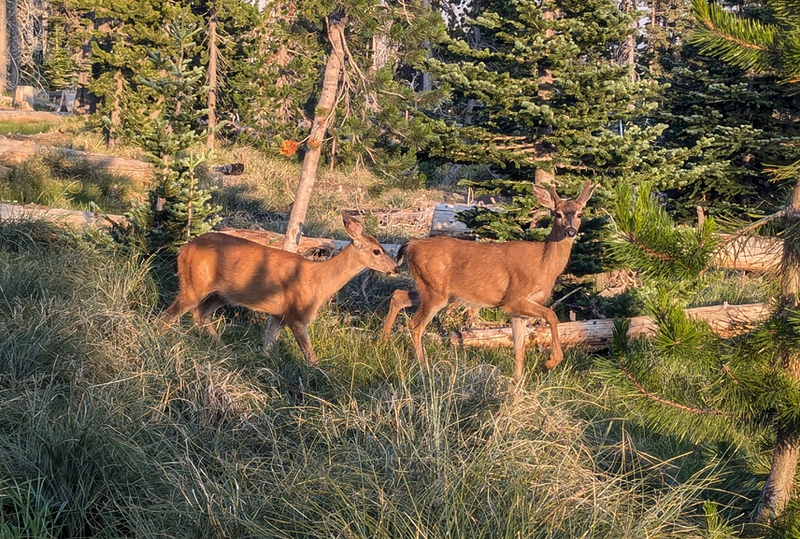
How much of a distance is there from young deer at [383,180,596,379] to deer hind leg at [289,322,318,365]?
0.92 meters

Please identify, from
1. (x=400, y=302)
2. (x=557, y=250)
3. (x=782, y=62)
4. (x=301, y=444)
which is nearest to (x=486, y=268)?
(x=557, y=250)

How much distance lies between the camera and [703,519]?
508 centimetres

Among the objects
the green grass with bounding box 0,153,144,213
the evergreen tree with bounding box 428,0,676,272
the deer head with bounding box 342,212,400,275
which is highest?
the evergreen tree with bounding box 428,0,676,272

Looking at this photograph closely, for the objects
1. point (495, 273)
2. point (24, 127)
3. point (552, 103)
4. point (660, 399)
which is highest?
point (552, 103)

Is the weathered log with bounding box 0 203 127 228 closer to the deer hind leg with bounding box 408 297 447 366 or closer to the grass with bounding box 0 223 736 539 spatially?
the grass with bounding box 0 223 736 539

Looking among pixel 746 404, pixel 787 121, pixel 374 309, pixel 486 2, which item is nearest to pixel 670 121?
pixel 787 121

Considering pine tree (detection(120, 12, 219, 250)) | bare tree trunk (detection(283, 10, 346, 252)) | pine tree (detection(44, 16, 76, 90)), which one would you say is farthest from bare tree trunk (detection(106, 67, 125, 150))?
bare tree trunk (detection(283, 10, 346, 252))

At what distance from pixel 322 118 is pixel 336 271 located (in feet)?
6.21

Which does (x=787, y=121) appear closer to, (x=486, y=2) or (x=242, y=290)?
(x=486, y=2)

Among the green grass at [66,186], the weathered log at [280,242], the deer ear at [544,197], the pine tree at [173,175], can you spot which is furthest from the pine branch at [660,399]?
the green grass at [66,186]

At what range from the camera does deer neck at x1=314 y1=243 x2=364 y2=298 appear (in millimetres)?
8750

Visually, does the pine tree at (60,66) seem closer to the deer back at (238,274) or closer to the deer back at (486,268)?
the deer back at (238,274)

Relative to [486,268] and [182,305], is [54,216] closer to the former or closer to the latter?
[182,305]

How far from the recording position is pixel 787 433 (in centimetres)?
462
